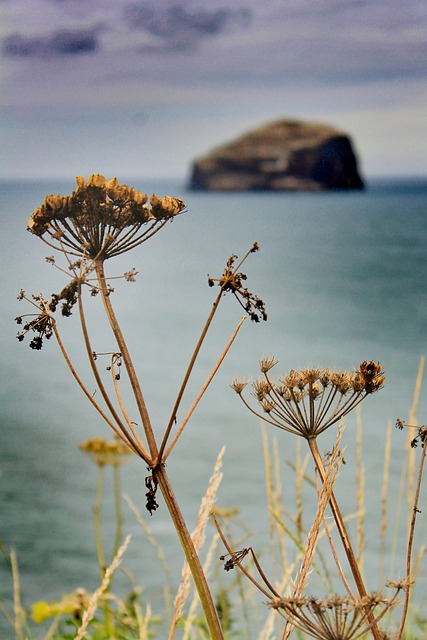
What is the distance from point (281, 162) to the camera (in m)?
7.60

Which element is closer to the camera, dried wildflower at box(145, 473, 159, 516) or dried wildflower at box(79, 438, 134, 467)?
dried wildflower at box(145, 473, 159, 516)

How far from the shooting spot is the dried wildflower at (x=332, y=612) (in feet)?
1.07

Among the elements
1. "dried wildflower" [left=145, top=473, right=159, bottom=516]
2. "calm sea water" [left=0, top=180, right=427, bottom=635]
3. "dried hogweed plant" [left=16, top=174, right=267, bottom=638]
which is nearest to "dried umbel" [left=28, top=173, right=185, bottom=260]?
"dried hogweed plant" [left=16, top=174, right=267, bottom=638]

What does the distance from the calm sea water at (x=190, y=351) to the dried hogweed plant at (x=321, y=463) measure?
6.98ft

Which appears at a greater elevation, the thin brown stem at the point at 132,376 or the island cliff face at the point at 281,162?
the island cliff face at the point at 281,162

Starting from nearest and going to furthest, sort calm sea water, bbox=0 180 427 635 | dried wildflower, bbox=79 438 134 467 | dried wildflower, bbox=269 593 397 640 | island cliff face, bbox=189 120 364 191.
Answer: dried wildflower, bbox=269 593 397 640 < dried wildflower, bbox=79 438 134 467 < calm sea water, bbox=0 180 427 635 < island cliff face, bbox=189 120 364 191

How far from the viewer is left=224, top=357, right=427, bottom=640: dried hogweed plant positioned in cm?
34

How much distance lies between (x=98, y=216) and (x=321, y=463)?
0.15 m

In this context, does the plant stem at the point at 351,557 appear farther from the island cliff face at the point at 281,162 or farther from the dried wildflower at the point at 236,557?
the island cliff face at the point at 281,162

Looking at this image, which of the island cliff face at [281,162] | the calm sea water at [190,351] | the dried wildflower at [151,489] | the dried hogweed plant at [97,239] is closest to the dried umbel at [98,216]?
the dried hogweed plant at [97,239]

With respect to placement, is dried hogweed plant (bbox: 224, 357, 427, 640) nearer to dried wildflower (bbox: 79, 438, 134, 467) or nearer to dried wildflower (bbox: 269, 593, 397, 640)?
dried wildflower (bbox: 269, 593, 397, 640)

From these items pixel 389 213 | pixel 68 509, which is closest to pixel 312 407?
pixel 68 509

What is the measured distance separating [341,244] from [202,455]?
3.02 metres

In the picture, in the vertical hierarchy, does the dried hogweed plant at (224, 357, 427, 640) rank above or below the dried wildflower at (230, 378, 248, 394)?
below
